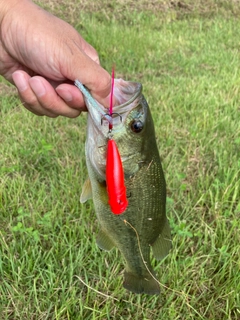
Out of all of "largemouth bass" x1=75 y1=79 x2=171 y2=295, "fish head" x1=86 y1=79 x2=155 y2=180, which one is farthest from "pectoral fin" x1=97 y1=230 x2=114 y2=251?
"fish head" x1=86 y1=79 x2=155 y2=180

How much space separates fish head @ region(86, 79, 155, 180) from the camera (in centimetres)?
128

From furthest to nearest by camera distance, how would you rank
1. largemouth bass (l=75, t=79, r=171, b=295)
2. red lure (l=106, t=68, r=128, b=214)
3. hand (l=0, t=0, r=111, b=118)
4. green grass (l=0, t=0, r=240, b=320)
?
green grass (l=0, t=0, r=240, b=320) → hand (l=0, t=0, r=111, b=118) → largemouth bass (l=75, t=79, r=171, b=295) → red lure (l=106, t=68, r=128, b=214)

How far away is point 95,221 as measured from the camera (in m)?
2.26

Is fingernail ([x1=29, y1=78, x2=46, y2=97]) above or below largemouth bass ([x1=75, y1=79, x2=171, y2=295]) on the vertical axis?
above

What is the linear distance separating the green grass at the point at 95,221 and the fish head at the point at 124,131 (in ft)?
2.48

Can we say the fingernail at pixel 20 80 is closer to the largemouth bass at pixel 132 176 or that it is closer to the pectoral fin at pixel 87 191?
the largemouth bass at pixel 132 176

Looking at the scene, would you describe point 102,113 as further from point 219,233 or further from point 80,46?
point 219,233

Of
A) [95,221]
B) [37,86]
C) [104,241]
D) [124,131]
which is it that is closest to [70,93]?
[37,86]

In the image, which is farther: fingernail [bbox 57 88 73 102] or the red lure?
fingernail [bbox 57 88 73 102]

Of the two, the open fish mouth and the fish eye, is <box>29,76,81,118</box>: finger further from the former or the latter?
the fish eye

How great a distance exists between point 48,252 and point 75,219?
260 mm

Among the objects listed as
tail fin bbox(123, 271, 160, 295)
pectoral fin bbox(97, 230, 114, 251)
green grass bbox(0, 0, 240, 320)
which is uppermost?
pectoral fin bbox(97, 230, 114, 251)

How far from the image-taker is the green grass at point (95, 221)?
72.9 inches

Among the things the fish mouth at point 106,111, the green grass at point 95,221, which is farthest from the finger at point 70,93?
the green grass at point 95,221
